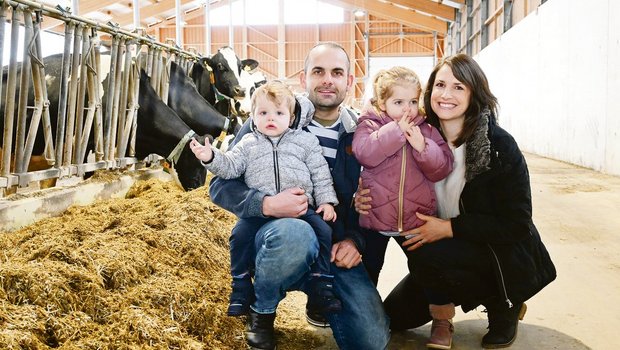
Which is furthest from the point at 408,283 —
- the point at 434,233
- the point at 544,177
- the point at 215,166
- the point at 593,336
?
the point at 544,177

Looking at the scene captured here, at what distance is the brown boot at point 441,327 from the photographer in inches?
83.7

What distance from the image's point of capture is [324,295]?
196 centimetres

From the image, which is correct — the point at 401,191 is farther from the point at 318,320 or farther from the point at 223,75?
the point at 223,75

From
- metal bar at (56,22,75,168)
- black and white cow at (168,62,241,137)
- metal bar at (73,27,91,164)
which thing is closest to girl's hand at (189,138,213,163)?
metal bar at (56,22,75,168)

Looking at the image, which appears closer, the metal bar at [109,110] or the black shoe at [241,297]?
the black shoe at [241,297]

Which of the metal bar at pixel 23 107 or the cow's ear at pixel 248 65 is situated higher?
the cow's ear at pixel 248 65

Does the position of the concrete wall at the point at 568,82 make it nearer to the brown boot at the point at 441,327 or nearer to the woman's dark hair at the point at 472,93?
the woman's dark hair at the point at 472,93

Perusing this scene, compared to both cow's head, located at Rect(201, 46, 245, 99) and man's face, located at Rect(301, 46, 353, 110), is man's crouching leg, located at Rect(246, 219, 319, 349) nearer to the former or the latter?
man's face, located at Rect(301, 46, 353, 110)

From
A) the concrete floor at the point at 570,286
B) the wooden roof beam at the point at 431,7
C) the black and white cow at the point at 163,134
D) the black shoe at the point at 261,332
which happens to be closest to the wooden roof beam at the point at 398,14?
the wooden roof beam at the point at 431,7

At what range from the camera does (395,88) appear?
2.15 meters

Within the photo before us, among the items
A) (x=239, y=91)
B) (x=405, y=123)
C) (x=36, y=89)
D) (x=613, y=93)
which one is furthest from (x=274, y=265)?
(x=613, y=93)

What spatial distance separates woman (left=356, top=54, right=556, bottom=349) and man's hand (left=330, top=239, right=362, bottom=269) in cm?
17

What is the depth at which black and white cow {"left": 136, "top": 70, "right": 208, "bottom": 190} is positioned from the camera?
16.9 feet

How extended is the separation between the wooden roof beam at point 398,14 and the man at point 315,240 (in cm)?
2099
